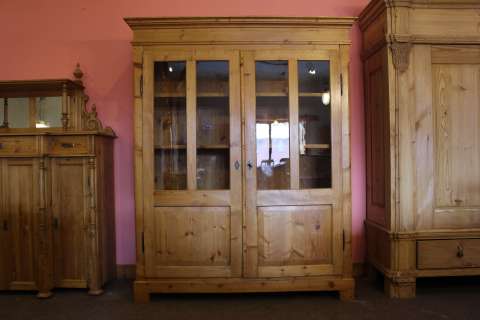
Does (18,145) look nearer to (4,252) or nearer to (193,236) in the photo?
(4,252)

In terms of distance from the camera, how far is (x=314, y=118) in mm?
2398

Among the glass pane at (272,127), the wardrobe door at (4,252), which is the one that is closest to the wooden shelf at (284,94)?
the glass pane at (272,127)

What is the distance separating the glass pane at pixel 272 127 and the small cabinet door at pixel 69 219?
127 centimetres

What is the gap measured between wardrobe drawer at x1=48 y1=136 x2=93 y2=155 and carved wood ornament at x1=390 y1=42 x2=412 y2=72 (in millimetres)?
2199

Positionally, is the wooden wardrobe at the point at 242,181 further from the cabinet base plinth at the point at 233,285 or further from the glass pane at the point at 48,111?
the glass pane at the point at 48,111

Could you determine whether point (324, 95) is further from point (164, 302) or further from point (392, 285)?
point (164, 302)

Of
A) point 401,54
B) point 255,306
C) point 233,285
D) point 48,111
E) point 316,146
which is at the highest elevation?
point 401,54

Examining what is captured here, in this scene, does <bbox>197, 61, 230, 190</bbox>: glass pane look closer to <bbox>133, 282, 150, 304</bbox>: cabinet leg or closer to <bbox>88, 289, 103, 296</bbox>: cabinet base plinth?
<bbox>133, 282, 150, 304</bbox>: cabinet leg

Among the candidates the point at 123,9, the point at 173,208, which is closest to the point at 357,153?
the point at 173,208

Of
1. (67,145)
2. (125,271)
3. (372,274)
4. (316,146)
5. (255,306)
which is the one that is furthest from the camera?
(125,271)

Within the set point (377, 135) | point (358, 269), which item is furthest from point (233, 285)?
point (377, 135)

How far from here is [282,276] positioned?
2.35m

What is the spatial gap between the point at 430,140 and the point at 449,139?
0.46 ft

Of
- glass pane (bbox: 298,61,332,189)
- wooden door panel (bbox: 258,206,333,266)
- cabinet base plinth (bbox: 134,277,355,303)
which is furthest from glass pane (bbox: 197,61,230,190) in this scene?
cabinet base plinth (bbox: 134,277,355,303)
